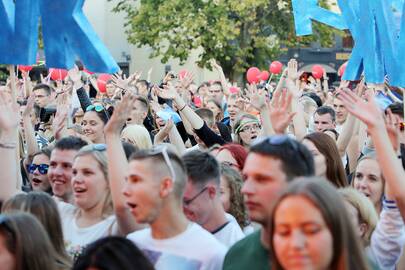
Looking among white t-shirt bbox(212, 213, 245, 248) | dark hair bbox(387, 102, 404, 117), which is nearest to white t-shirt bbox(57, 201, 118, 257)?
white t-shirt bbox(212, 213, 245, 248)

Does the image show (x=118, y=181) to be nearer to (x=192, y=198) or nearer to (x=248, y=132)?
(x=192, y=198)

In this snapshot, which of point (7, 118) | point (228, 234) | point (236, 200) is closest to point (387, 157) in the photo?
point (228, 234)

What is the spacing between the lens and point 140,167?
412cm

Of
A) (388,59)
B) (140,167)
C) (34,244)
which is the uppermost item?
(388,59)

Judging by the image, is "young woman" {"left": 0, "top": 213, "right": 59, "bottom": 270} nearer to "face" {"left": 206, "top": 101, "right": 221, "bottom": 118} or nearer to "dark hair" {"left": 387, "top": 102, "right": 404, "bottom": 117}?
"dark hair" {"left": 387, "top": 102, "right": 404, "bottom": 117}

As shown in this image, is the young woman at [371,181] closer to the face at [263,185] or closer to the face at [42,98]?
the face at [263,185]

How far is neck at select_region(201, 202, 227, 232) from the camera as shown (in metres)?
4.59

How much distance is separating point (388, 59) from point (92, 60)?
7.87ft

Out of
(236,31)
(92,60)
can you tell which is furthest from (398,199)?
(236,31)

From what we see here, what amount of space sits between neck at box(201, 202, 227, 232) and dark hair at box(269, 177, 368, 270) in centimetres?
136

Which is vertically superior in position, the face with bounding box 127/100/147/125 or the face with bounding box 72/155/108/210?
the face with bounding box 127/100/147/125

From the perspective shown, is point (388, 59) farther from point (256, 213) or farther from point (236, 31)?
point (236, 31)

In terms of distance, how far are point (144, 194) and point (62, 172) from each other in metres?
1.53

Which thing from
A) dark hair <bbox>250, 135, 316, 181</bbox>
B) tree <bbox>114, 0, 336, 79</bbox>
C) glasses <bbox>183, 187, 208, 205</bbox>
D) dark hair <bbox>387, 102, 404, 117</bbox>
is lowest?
glasses <bbox>183, 187, 208, 205</bbox>
